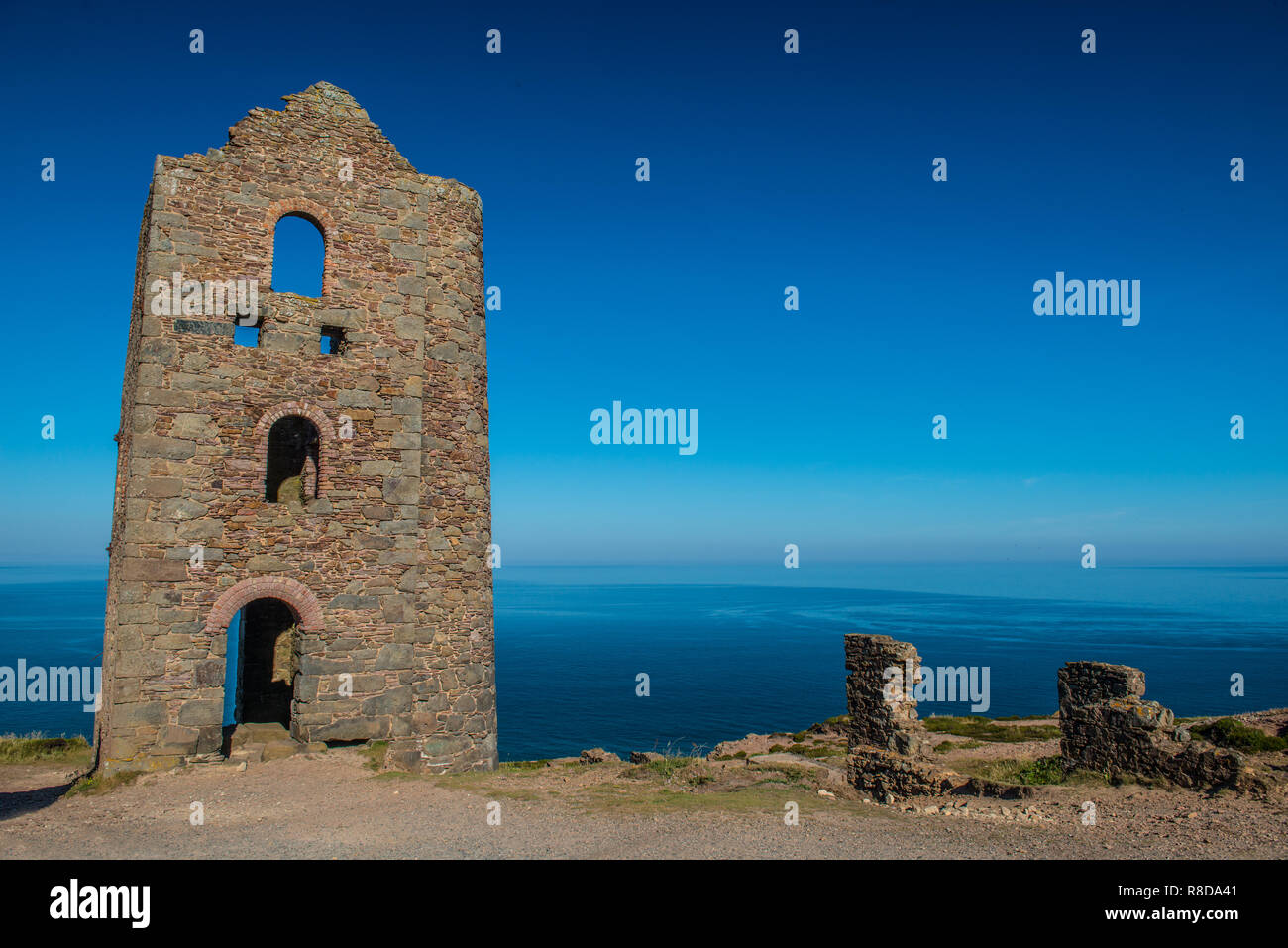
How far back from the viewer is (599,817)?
11.0m

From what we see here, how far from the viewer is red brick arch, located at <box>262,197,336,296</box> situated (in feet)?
51.3

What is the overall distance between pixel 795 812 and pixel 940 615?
548 feet

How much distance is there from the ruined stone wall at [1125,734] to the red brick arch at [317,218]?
1674 centimetres

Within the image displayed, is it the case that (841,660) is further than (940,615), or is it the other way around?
(940,615)

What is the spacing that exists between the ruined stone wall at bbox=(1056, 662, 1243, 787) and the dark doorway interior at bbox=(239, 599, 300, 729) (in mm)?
17218

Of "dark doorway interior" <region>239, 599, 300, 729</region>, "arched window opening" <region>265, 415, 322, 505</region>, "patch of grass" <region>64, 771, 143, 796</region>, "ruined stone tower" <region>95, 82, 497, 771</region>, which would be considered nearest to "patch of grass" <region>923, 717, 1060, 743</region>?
"ruined stone tower" <region>95, 82, 497, 771</region>

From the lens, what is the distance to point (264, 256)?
15445 millimetres

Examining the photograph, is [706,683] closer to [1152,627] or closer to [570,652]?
[570,652]

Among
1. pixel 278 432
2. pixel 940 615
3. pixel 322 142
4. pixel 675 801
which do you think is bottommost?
pixel 940 615

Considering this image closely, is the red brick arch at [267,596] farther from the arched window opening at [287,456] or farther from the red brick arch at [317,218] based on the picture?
the red brick arch at [317,218]

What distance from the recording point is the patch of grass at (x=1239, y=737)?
49.7 ft

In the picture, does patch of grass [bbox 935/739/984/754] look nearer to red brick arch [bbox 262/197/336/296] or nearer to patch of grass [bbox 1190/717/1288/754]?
patch of grass [bbox 1190/717/1288/754]
